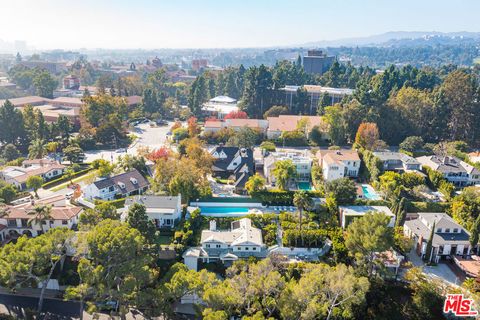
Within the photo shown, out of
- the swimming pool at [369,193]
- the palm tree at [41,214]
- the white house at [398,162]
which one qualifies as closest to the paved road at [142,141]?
the palm tree at [41,214]

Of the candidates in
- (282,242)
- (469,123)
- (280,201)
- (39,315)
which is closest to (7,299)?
(39,315)

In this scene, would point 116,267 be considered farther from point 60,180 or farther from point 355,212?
point 60,180

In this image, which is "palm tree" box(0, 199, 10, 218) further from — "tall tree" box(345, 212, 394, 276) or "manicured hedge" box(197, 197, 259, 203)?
"tall tree" box(345, 212, 394, 276)

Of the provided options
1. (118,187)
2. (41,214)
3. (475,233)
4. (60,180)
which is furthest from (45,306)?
(475,233)

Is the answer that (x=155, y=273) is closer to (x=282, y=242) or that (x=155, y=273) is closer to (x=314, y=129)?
(x=282, y=242)

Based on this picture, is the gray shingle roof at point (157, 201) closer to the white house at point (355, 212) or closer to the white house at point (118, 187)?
the white house at point (118, 187)

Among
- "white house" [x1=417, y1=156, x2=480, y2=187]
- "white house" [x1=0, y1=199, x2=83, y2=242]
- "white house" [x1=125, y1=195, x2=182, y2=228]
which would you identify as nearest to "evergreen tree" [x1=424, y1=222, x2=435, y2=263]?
"white house" [x1=417, y1=156, x2=480, y2=187]
